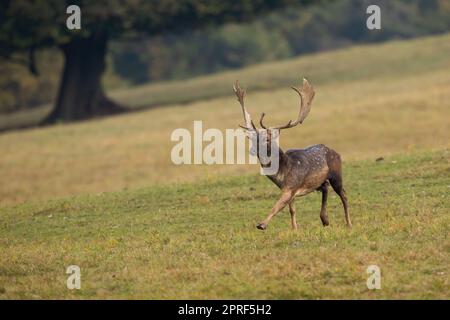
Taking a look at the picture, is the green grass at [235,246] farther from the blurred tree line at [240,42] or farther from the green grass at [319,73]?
the blurred tree line at [240,42]

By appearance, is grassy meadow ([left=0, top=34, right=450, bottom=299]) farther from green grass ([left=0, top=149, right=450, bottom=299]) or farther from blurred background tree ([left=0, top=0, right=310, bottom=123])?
blurred background tree ([left=0, top=0, right=310, bottom=123])

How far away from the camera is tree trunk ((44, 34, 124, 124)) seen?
56.5m

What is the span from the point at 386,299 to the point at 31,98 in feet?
258

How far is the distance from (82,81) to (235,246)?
4290 centimetres

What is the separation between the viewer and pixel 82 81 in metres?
56.7

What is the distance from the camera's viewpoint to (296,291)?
41.4 feet

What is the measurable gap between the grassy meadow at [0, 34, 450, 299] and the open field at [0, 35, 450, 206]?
144mm

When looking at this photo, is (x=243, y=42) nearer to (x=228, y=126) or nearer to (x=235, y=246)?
(x=228, y=126)

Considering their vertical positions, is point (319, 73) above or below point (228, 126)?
above

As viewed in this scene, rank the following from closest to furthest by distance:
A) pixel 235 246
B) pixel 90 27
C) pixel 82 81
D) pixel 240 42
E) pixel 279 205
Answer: pixel 235 246 → pixel 279 205 → pixel 90 27 → pixel 82 81 → pixel 240 42

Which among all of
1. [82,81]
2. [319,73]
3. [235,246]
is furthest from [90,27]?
[235,246]
